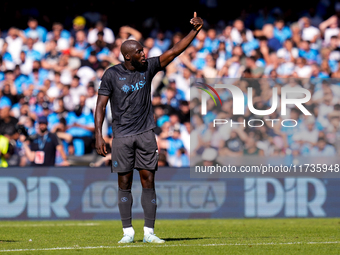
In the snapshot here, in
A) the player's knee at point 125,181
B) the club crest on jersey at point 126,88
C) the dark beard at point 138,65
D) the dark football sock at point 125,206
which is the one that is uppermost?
the dark beard at point 138,65

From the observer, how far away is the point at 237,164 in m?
13.0

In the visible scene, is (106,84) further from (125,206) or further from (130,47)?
(125,206)

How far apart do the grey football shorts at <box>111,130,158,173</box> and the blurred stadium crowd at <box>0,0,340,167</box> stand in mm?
6299

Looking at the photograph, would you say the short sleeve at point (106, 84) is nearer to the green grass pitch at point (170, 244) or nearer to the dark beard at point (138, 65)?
the dark beard at point (138, 65)

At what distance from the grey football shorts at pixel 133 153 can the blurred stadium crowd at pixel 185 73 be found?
630 centimetres

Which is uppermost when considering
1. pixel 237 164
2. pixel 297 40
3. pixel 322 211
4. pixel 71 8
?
pixel 71 8

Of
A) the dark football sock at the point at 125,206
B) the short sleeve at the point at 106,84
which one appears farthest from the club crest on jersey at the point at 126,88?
the dark football sock at the point at 125,206

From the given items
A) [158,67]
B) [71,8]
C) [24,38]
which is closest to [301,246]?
[158,67]

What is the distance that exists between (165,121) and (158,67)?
7503 mm

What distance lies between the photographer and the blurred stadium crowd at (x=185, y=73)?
13.7 m

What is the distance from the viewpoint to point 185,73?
16.0 meters

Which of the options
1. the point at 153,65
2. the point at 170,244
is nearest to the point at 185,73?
the point at 153,65

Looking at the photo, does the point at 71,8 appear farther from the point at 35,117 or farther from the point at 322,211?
the point at 322,211

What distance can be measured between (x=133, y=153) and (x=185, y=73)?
30.5 ft
